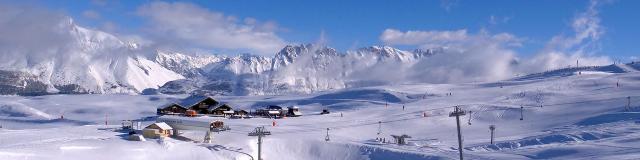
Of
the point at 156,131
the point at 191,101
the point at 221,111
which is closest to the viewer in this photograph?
the point at 156,131

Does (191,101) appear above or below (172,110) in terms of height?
above

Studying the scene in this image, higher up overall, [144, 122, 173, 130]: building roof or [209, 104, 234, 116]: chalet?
[209, 104, 234, 116]: chalet

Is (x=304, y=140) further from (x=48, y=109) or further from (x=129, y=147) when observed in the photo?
(x=48, y=109)

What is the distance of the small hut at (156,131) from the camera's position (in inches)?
2271

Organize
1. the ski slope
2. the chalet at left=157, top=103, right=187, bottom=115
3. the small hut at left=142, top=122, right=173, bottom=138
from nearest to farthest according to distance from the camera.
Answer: the ski slope, the small hut at left=142, top=122, right=173, bottom=138, the chalet at left=157, top=103, right=187, bottom=115

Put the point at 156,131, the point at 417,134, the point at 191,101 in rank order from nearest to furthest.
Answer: the point at 156,131
the point at 417,134
the point at 191,101

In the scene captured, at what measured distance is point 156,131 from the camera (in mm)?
58031

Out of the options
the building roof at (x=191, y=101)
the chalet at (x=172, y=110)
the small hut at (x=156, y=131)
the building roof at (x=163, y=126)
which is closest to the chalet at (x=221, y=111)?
the building roof at (x=191, y=101)

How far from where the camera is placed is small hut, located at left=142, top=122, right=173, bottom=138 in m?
57.7

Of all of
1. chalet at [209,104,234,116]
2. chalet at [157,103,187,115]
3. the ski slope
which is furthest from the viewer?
chalet at [209,104,234,116]

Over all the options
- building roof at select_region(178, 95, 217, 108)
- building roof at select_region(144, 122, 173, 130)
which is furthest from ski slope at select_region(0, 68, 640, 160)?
building roof at select_region(178, 95, 217, 108)

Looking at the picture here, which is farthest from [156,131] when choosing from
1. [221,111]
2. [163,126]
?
[221,111]

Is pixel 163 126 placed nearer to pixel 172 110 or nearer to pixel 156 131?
pixel 156 131

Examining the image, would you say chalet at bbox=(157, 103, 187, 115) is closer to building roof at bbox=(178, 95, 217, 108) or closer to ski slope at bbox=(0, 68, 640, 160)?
building roof at bbox=(178, 95, 217, 108)
